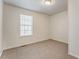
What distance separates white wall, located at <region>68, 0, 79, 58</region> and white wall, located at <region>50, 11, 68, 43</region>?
100 inches

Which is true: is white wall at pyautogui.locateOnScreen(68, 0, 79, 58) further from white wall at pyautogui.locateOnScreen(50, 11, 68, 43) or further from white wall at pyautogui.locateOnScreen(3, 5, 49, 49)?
white wall at pyautogui.locateOnScreen(3, 5, 49, 49)

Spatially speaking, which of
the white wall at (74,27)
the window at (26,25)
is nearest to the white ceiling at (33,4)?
the window at (26,25)

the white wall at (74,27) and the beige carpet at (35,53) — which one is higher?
the white wall at (74,27)

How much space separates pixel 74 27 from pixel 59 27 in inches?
129

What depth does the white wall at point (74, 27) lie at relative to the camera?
116 inches

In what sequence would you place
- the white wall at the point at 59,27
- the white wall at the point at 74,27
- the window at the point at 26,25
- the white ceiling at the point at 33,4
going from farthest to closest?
the white wall at the point at 59,27, the window at the point at 26,25, the white ceiling at the point at 33,4, the white wall at the point at 74,27

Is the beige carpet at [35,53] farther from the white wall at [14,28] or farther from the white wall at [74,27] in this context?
the white wall at [14,28]

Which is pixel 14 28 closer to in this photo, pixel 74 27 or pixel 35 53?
pixel 35 53

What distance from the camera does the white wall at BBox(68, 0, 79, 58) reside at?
2.95 m

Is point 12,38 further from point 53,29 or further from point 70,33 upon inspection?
point 53,29

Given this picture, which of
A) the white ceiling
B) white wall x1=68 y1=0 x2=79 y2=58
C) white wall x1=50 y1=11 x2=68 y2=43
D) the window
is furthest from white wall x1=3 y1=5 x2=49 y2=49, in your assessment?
white wall x1=68 y1=0 x2=79 y2=58

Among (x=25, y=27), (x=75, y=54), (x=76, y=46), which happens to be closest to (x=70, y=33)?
(x=76, y=46)

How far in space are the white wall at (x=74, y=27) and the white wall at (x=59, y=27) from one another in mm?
2548

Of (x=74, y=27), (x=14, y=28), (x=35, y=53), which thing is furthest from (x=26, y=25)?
(x=74, y=27)
